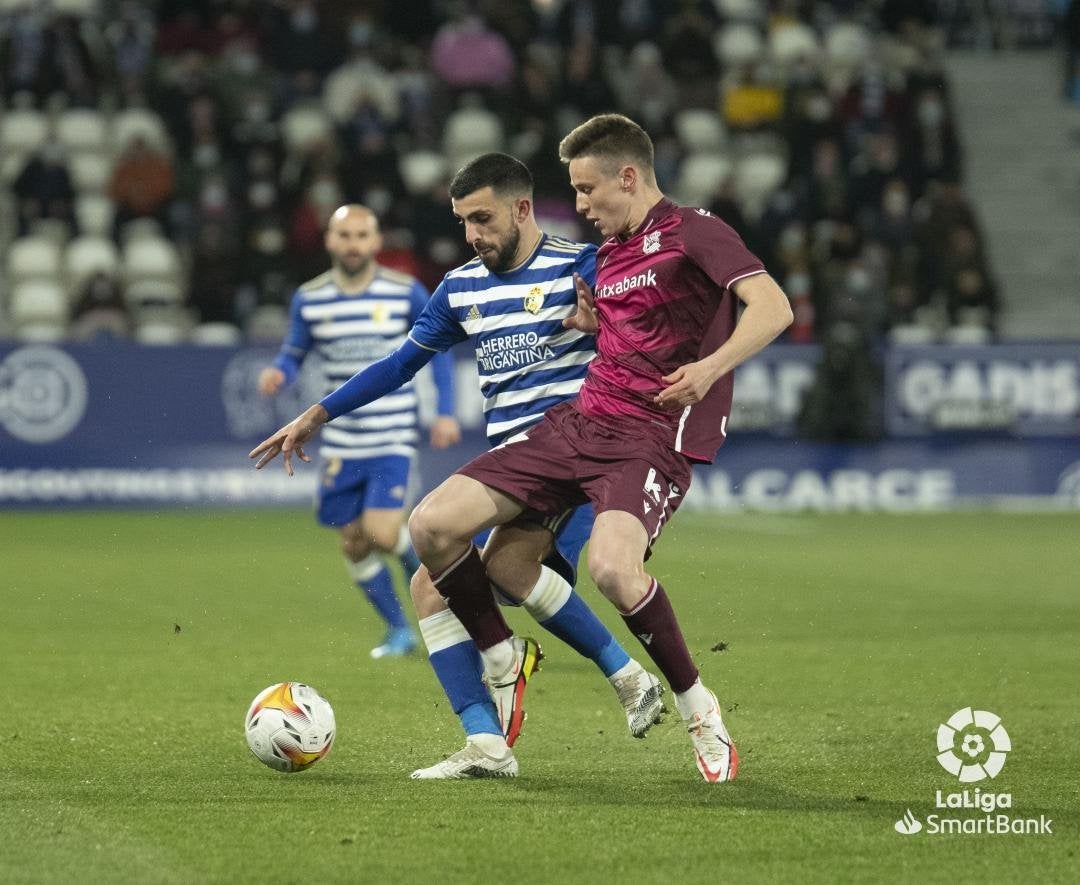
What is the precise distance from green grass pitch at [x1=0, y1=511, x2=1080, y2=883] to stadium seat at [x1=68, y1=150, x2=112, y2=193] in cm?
731

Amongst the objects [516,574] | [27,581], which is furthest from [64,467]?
[516,574]

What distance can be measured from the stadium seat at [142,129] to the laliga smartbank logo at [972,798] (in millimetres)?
14172

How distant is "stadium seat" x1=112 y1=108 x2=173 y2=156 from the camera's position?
19500 millimetres

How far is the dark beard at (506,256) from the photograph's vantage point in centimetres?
643

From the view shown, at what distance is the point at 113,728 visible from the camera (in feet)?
22.9

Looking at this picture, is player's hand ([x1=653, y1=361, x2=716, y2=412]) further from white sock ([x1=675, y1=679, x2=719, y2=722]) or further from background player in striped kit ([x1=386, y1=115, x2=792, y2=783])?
white sock ([x1=675, y1=679, x2=719, y2=722])

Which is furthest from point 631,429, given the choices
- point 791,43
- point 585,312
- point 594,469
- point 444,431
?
point 791,43

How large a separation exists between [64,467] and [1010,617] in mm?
8956

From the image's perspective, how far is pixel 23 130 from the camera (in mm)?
19734

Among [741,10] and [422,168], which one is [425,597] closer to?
[422,168]

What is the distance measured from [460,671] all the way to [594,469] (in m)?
0.82

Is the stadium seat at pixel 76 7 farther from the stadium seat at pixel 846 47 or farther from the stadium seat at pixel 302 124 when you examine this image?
the stadium seat at pixel 846 47

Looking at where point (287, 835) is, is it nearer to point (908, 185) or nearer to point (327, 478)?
point (327, 478)

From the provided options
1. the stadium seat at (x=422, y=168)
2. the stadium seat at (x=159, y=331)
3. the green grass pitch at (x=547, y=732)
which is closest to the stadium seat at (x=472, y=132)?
the stadium seat at (x=422, y=168)
